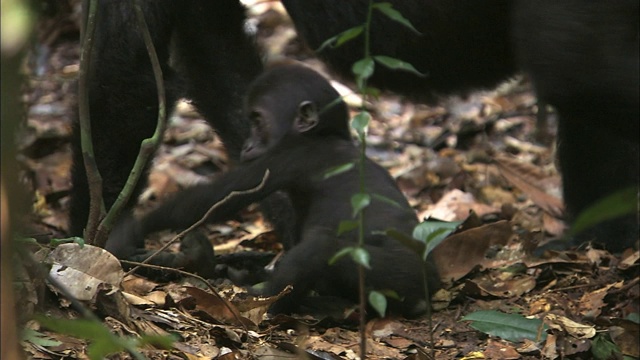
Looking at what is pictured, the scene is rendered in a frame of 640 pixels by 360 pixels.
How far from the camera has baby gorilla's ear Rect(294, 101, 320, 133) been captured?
375 cm

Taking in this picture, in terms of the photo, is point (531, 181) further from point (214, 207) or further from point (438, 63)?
point (214, 207)

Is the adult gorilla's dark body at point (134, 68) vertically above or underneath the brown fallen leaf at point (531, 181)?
above

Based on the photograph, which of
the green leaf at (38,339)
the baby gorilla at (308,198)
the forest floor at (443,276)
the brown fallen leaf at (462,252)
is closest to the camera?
the green leaf at (38,339)

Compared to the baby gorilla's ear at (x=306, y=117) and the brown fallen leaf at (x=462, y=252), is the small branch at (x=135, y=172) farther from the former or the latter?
the brown fallen leaf at (x=462, y=252)

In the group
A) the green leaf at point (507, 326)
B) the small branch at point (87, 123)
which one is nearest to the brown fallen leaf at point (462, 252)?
the green leaf at point (507, 326)

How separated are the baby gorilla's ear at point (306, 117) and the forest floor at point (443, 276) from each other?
1.22ft

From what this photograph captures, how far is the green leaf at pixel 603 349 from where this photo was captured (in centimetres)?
305

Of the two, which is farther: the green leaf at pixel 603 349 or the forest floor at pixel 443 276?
the green leaf at pixel 603 349

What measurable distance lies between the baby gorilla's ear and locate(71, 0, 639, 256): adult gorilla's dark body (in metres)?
0.38

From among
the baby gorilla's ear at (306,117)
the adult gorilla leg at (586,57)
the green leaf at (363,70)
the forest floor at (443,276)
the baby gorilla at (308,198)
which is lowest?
the forest floor at (443,276)

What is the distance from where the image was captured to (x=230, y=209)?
348cm

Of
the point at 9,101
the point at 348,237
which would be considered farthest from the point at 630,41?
the point at 9,101

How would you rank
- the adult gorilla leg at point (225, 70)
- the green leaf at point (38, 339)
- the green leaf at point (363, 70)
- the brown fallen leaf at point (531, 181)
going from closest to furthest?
the green leaf at point (363, 70)
the green leaf at point (38, 339)
the adult gorilla leg at point (225, 70)
the brown fallen leaf at point (531, 181)

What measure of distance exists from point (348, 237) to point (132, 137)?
1068 mm
